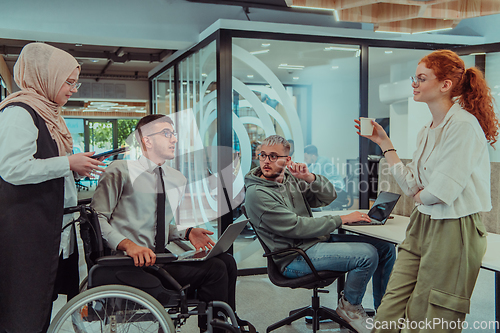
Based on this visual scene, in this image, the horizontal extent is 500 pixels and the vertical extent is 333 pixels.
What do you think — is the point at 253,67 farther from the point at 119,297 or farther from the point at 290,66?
the point at 119,297

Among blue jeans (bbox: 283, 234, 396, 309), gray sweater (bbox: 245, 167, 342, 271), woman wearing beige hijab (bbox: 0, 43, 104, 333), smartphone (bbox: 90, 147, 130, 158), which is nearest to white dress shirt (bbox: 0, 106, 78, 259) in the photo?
woman wearing beige hijab (bbox: 0, 43, 104, 333)

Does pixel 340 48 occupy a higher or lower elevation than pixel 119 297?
higher

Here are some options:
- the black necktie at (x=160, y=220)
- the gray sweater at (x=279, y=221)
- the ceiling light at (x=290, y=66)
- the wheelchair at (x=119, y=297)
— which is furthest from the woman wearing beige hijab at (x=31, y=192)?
the ceiling light at (x=290, y=66)

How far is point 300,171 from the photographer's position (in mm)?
2699

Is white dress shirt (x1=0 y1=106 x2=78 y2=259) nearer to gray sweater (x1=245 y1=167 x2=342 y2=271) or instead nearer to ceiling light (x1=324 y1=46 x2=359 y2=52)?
gray sweater (x1=245 y1=167 x2=342 y2=271)

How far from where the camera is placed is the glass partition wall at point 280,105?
13.5 ft

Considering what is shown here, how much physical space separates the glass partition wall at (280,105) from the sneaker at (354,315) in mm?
1654

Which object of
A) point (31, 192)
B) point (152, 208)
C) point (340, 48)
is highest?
point (340, 48)

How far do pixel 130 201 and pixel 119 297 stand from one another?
47 centimetres

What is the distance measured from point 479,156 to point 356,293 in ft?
3.77

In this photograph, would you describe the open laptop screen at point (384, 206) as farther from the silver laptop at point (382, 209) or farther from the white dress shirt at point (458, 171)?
the white dress shirt at point (458, 171)

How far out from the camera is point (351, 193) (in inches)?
180

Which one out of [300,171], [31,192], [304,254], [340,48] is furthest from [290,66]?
[31,192]

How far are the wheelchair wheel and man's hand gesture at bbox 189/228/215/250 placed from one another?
0.49 m
